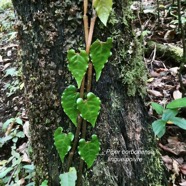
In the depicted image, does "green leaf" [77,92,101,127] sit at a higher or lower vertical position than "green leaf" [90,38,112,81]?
lower

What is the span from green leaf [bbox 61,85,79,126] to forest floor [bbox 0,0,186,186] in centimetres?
34

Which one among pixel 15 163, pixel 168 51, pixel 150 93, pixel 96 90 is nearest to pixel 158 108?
pixel 150 93

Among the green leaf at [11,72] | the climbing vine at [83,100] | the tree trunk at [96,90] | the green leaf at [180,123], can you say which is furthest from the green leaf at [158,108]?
the green leaf at [11,72]

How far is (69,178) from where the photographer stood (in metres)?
1.18

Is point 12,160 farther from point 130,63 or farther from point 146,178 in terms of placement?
point 130,63

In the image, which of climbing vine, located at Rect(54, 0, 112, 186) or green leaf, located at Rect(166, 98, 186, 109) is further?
green leaf, located at Rect(166, 98, 186, 109)

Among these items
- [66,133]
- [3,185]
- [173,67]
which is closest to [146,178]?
[66,133]

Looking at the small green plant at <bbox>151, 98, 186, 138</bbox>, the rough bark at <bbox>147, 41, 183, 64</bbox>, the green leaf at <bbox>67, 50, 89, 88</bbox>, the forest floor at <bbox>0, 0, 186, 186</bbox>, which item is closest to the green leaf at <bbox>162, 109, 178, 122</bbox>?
the small green plant at <bbox>151, 98, 186, 138</bbox>

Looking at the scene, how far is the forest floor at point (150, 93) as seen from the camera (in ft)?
5.66

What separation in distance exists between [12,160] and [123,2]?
119 centimetres

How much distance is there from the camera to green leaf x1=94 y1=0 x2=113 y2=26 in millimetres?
1050

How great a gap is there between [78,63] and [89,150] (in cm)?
34

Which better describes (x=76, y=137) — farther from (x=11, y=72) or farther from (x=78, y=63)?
(x=11, y=72)

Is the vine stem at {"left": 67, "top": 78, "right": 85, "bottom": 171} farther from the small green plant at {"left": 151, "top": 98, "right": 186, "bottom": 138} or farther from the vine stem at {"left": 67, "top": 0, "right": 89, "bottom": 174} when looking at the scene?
the small green plant at {"left": 151, "top": 98, "right": 186, "bottom": 138}
